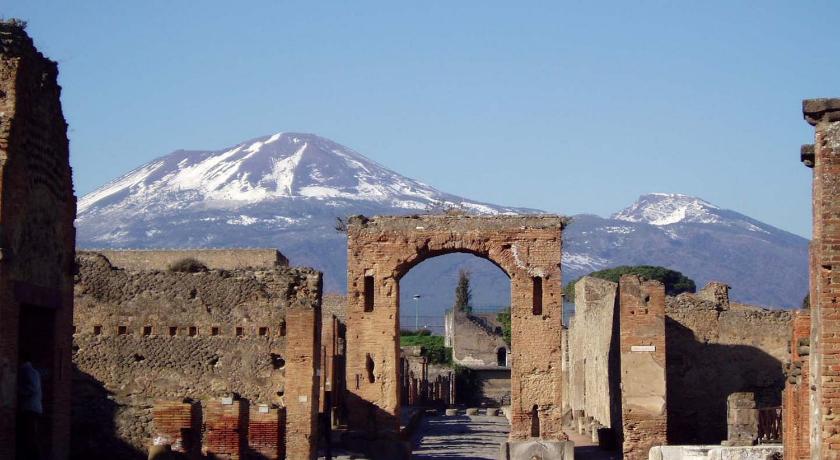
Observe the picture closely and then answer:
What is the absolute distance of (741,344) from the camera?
97.5 feet

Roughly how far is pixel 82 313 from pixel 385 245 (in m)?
7.57

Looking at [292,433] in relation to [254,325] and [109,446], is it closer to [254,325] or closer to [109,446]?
[254,325]

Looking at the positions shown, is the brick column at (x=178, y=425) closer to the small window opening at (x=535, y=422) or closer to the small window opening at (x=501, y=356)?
the small window opening at (x=535, y=422)

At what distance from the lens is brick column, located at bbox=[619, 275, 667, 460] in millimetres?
27250

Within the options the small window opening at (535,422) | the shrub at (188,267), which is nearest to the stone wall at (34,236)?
the shrub at (188,267)

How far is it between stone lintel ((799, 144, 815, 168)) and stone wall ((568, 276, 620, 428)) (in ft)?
52.6

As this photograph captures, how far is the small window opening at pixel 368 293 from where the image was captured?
3155 cm

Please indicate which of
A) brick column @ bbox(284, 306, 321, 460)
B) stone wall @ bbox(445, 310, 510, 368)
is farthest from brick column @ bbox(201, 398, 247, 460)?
stone wall @ bbox(445, 310, 510, 368)

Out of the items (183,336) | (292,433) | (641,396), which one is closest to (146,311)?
(183,336)

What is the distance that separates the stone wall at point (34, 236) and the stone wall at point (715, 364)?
15447 millimetres

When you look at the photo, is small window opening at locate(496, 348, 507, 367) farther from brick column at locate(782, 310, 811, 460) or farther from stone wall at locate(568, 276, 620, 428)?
→ brick column at locate(782, 310, 811, 460)

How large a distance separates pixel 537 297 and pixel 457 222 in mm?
2179

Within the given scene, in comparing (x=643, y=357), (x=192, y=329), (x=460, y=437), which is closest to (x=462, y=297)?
(x=460, y=437)

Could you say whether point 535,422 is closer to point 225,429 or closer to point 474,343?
point 225,429
